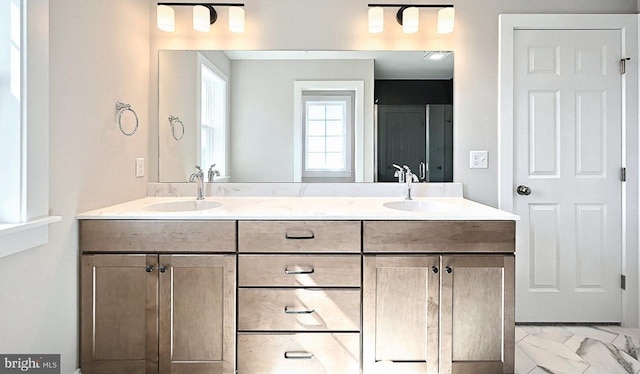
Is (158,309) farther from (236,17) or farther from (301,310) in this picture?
(236,17)

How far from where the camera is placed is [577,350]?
212 cm

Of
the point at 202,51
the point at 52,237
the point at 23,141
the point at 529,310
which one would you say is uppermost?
the point at 202,51

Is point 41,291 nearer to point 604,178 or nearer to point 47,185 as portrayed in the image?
point 47,185

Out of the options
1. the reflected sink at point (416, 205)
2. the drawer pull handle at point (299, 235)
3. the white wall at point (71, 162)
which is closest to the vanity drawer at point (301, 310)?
the drawer pull handle at point (299, 235)

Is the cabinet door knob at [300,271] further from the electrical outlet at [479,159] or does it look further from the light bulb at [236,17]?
the light bulb at [236,17]

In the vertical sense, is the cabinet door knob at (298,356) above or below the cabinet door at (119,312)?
below

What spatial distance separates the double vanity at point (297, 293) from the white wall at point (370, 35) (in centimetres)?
111

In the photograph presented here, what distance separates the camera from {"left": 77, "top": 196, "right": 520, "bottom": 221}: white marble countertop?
173 cm

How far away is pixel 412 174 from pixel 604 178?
120cm

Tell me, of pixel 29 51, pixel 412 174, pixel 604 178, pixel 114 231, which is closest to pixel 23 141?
pixel 29 51

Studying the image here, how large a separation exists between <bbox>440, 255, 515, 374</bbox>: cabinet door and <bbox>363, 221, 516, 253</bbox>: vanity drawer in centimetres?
5

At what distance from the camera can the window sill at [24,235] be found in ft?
4.13

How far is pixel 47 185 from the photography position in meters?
1.49

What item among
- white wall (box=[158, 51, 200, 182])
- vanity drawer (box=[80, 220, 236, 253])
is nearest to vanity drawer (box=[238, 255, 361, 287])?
vanity drawer (box=[80, 220, 236, 253])
